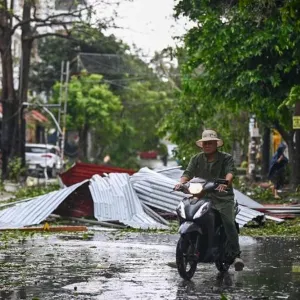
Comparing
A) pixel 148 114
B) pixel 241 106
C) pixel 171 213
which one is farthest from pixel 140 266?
pixel 148 114

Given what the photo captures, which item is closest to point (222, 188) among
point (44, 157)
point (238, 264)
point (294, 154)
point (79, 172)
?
point (238, 264)

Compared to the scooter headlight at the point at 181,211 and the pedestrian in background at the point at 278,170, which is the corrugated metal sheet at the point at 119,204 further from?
the pedestrian in background at the point at 278,170

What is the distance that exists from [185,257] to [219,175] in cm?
114

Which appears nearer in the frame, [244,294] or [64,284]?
[244,294]

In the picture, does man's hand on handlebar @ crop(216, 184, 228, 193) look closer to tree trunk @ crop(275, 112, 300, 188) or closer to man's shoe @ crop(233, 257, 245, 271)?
man's shoe @ crop(233, 257, 245, 271)

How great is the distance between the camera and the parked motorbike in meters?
10.6

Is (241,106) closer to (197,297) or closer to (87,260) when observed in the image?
(87,260)

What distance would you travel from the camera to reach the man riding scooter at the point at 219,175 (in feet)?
35.9

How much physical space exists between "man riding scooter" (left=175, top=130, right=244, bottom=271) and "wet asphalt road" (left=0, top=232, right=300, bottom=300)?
42 centimetres

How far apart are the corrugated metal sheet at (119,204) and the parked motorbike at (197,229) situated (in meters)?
7.46

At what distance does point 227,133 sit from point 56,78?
3300cm

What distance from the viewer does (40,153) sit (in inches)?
2286

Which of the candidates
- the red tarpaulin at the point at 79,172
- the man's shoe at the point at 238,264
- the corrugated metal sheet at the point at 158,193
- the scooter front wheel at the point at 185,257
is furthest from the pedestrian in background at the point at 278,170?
the scooter front wheel at the point at 185,257

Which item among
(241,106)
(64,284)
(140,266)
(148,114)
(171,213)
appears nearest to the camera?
(64,284)
